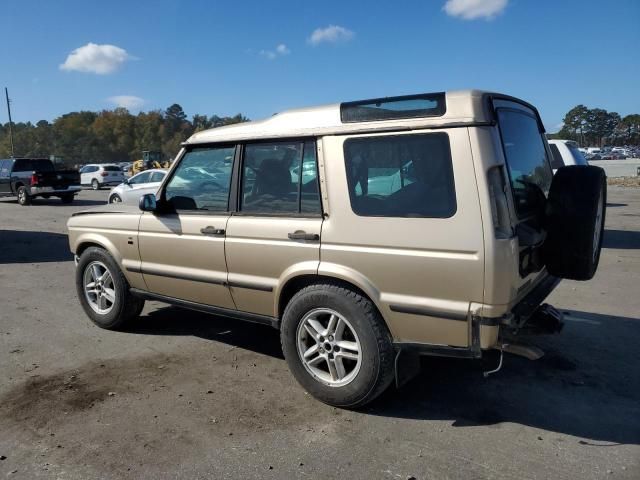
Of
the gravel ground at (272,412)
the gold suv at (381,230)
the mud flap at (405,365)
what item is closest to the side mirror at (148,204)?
the gold suv at (381,230)

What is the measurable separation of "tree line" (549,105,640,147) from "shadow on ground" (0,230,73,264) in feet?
422

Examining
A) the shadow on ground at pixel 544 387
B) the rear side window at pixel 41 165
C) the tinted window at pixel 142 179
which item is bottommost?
the shadow on ground at pixel 544 387

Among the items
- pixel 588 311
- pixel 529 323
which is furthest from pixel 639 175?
pixel 529 323

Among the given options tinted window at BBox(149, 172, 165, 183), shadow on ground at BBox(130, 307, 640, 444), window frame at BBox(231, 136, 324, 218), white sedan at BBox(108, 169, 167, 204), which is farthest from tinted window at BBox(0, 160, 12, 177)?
window frame at BBox(231, 136, 324, 218)

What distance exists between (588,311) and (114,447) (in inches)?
195

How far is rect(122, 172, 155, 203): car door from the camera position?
16077mm

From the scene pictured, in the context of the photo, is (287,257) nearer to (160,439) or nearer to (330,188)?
(330,188)

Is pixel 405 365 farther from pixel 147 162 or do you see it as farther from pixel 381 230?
pixel 147 162

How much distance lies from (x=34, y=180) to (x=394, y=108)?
20477 mm

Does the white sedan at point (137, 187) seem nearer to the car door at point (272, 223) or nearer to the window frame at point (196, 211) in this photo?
the window frame at point (196, 211)

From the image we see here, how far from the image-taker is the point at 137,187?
16.5 meters

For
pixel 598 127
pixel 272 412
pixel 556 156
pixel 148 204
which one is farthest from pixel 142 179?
pixel 598 127

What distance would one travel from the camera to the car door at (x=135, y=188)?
16.1m

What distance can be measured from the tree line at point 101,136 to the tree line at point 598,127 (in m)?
85.5
